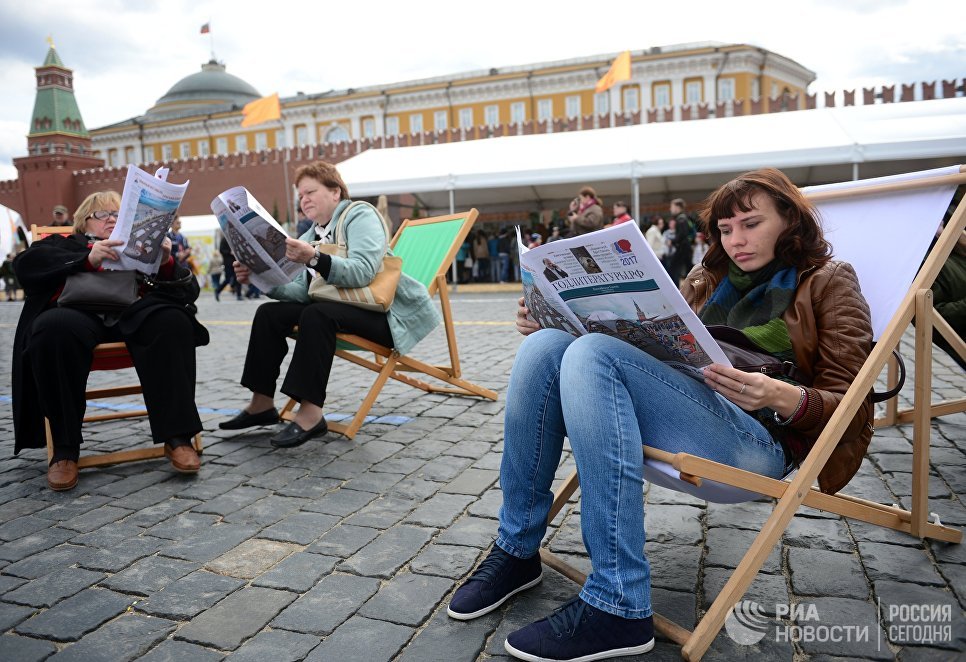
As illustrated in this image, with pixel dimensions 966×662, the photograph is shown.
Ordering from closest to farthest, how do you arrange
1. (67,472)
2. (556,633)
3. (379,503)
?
(556,633) → (379,503) → (67,472)

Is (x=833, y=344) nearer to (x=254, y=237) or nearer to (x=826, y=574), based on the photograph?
(x=826, y=574)

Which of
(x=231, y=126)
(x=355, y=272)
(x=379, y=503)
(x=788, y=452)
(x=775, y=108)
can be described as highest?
(x=231, y=126)

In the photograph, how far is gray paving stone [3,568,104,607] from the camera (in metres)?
1.91

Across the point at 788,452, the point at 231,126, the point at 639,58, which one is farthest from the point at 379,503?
the point at 231,126

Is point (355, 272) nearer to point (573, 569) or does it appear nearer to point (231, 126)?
point (573, 569)

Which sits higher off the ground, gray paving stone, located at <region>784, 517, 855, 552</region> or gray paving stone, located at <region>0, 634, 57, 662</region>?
gray paving stone, located at <region>0, 634, 57, 662</region>

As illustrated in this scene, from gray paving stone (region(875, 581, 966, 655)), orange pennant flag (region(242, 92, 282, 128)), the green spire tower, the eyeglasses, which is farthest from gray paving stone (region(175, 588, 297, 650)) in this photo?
the green spire tower

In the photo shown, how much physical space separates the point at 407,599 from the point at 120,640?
678mm

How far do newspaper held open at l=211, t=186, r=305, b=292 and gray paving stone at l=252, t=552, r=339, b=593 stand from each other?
4.42ft

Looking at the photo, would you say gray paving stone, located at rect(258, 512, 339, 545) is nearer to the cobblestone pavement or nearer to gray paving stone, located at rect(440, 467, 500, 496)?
the cobblestone pavement

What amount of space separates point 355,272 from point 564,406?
1.89 meters

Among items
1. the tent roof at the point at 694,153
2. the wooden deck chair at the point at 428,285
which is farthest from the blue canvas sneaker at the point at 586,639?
the tent roof at the point at 694,153

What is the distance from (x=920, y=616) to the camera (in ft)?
5.59

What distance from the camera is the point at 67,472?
2.81 m
